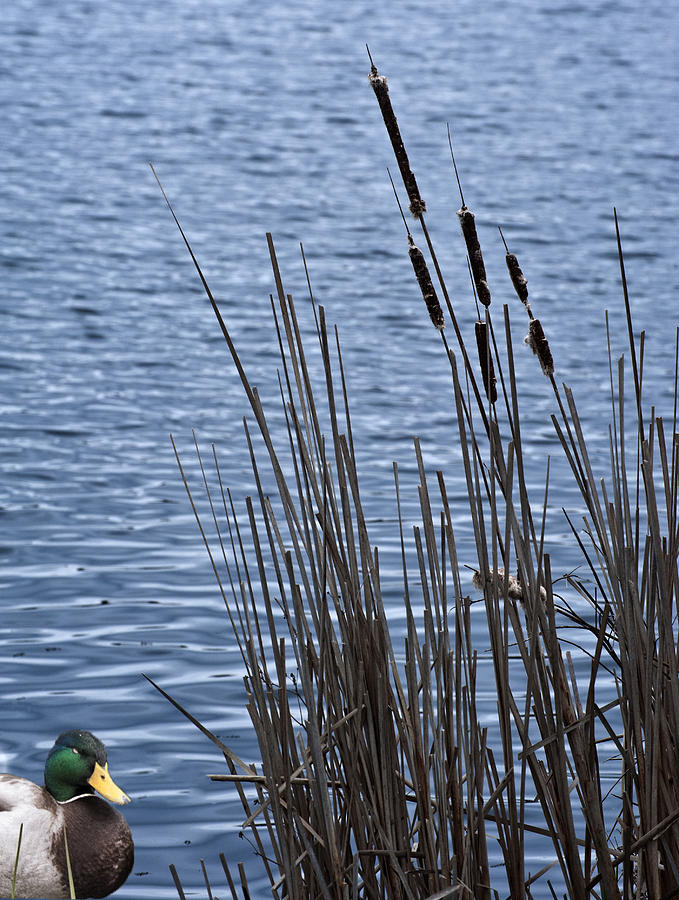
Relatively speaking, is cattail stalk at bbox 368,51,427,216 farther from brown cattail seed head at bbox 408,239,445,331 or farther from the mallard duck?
the mallard duck

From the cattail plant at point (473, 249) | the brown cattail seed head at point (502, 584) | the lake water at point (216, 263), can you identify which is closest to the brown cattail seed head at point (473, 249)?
the cattail plant at point (473, 249)

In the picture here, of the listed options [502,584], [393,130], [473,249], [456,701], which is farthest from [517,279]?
[456,701]

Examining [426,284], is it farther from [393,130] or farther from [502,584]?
[502,584]

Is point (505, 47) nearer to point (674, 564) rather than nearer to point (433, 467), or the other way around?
point (433, 467)

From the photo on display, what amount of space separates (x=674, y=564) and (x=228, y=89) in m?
13.0

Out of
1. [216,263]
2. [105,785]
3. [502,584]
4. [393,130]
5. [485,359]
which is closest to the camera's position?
[393,130]

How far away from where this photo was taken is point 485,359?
170cm

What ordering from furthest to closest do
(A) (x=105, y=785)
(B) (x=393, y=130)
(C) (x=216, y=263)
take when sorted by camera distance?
(C) (x=216, y=263)
(A) (x=105, y=785)
(B) (x=393, y=130)

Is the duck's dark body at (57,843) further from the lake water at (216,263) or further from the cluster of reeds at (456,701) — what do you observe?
the cluster of reeds at (456,701)

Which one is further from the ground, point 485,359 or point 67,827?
point 485,359

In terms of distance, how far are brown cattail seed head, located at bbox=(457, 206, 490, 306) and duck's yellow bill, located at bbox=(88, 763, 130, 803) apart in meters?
1.83

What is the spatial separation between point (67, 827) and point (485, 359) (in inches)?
75.8

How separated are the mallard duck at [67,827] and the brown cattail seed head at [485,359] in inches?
66.9

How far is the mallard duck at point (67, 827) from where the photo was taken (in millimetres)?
2975
